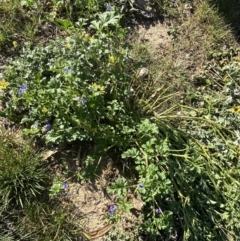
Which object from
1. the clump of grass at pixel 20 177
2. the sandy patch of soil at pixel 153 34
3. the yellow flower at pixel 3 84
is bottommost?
the clump of grass at pixel 20 177

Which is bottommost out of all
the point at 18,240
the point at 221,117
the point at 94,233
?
the point at 18,240

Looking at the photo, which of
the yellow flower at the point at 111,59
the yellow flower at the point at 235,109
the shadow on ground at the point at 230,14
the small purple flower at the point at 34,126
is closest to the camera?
the yellow flower at the point at 111,59

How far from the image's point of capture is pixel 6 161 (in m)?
3.07

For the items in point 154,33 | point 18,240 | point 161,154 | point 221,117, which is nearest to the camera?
point 161,154

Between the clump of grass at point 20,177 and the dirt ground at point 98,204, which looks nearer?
the clump of grass at point 20,177

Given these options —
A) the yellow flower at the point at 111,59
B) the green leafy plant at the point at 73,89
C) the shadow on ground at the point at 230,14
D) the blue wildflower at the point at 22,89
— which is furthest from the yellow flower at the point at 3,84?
the shadow on ground at the point at 230,14

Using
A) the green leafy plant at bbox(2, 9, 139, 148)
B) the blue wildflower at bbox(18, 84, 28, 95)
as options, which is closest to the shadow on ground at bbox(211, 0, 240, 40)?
the green leafy plant at bbox(2, 9, 139, 148)

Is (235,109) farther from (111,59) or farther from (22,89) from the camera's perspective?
(22,89)

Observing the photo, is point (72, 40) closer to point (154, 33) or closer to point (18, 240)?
point (154, 33)

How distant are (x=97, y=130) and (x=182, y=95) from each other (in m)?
0.92

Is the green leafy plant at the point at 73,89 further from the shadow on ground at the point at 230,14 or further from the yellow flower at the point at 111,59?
the shadow on ground at the point at 230,14

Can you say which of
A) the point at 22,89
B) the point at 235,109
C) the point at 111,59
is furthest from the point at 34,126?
the point at 235,109

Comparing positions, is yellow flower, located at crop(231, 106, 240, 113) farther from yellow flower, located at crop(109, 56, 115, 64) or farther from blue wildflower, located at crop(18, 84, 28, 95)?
blue wildflower, located at crop(18, 84, 28, 95)

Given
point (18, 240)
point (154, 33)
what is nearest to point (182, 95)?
point (154, 33)
